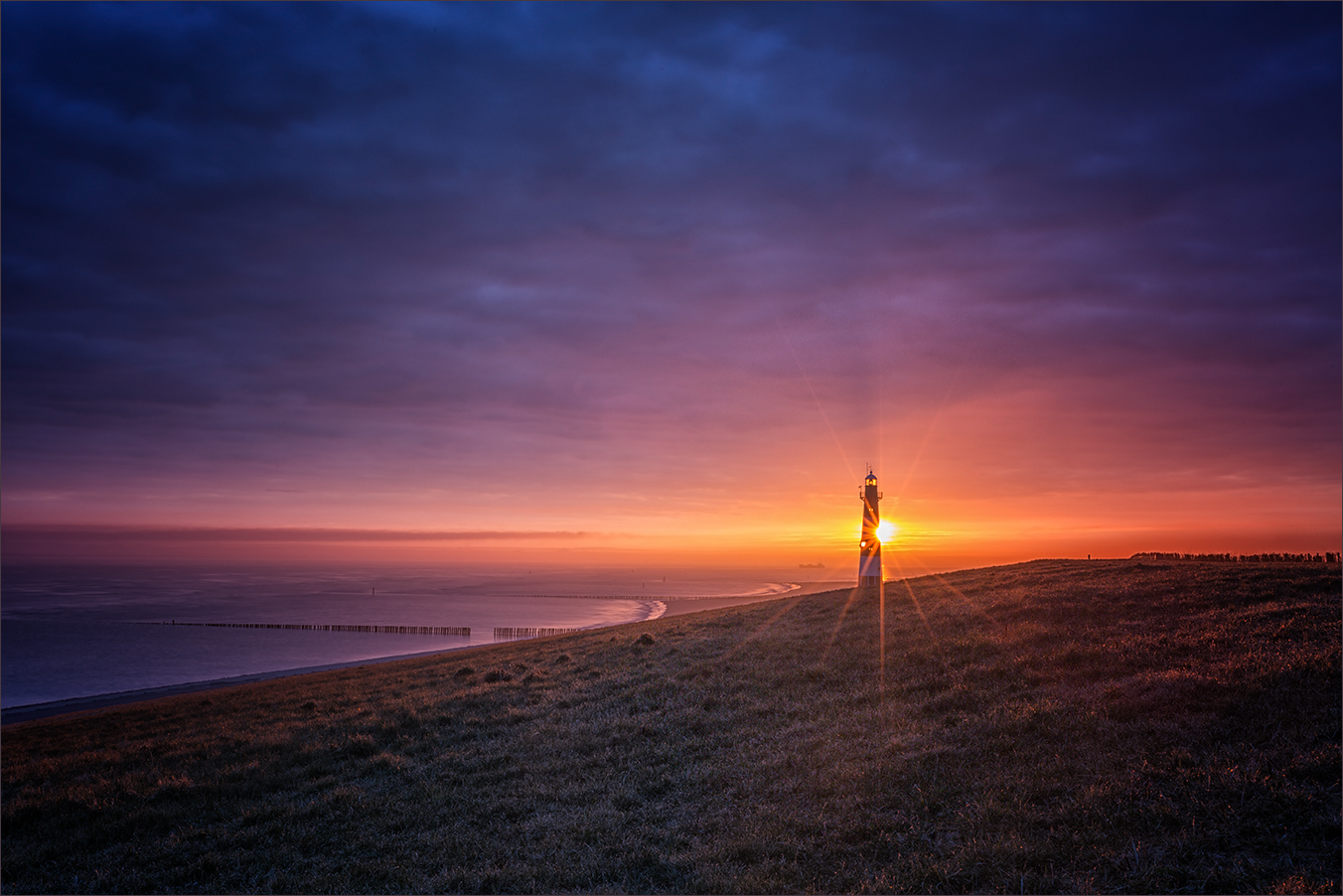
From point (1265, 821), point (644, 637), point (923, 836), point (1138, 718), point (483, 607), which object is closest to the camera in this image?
point (1265, 821)

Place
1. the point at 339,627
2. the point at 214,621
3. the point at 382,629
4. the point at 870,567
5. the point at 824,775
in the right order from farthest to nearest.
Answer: the point at 214,621
the point at 339,627
the point at 382,629
the point at 870,567
the point at 824,775

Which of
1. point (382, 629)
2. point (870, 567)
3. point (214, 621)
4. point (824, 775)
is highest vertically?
point (870, 567)

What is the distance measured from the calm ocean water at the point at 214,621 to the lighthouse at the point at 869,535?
50.2m

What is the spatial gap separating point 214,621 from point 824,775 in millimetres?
136703

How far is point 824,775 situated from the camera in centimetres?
1163

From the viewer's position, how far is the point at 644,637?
31797 mm

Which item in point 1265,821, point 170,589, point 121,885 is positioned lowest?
point 170,589

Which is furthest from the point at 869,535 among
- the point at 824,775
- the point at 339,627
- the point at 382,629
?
the point at 339,627

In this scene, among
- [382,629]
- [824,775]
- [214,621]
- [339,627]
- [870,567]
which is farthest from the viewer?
[214,621]

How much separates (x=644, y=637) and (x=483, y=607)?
4785 inches

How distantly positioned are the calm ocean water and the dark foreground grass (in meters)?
53.2

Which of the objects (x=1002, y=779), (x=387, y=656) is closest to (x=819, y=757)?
(x=1002, y=779)

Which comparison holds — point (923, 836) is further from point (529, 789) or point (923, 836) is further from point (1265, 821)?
point (529, 789)

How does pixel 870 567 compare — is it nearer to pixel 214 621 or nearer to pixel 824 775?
pixel 824 775
